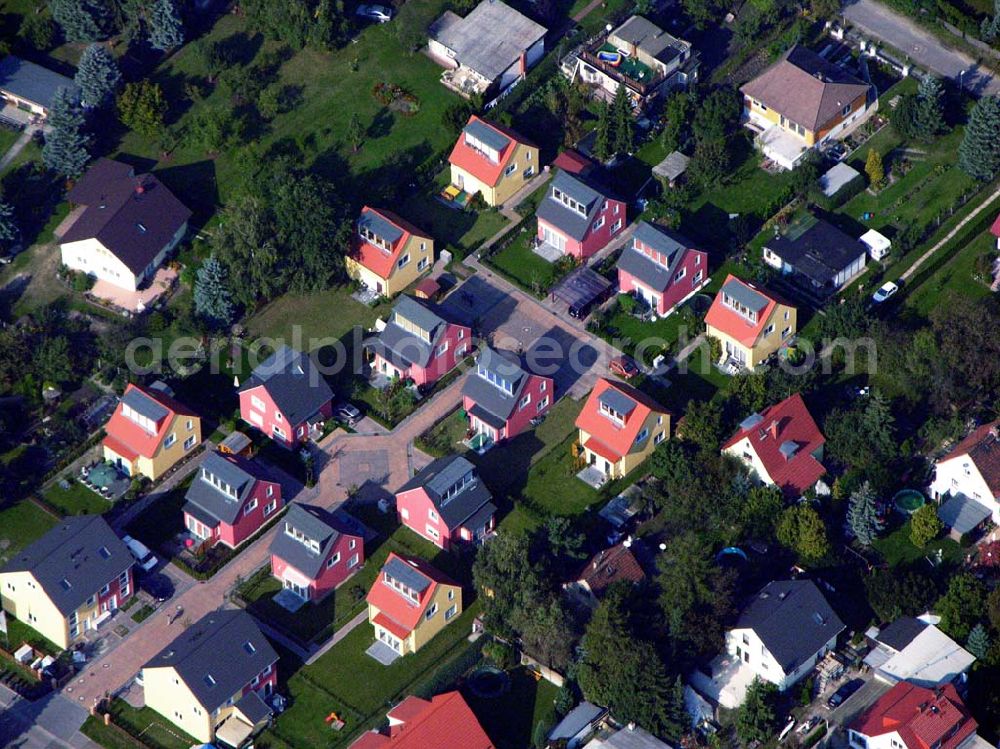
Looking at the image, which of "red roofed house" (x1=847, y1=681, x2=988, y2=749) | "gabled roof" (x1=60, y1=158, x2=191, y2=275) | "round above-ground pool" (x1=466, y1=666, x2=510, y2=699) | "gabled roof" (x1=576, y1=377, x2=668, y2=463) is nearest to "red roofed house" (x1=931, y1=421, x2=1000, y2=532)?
"red roofed house" (x1=847, y1=681, x2=988, y2=749)

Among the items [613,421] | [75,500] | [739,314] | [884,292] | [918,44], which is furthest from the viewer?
[918,44]

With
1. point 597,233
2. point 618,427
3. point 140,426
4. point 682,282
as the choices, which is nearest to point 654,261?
point 682,282

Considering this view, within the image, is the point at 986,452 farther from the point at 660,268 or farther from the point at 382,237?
the point at 382,237

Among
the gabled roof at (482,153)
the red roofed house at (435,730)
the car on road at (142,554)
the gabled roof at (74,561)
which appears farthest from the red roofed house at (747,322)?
the gabled roof at (74,561)

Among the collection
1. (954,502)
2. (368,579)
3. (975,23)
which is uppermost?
(975,23)

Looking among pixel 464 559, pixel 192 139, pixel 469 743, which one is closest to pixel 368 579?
pixel 464 559

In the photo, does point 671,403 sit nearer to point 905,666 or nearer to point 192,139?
point 905,666

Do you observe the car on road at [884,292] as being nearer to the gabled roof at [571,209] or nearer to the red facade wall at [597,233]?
the red facade wall at [597,233]
